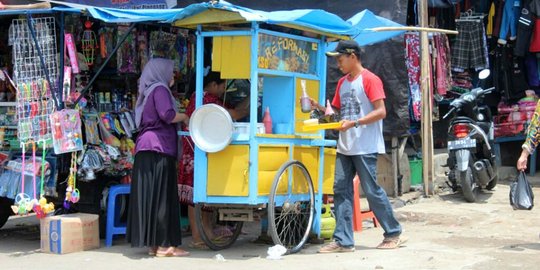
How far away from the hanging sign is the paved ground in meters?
1.60

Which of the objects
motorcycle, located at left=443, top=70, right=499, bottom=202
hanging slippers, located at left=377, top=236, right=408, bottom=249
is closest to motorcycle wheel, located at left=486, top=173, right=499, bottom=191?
motorcycle, located at left=443, top=70, right=499, bottom=202

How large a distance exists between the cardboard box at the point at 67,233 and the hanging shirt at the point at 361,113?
2.36 meters

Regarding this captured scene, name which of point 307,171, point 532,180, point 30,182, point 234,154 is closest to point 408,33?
point 532,180

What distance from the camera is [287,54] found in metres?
6.76

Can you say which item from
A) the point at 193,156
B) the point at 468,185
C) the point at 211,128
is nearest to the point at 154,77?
the point at 211,128

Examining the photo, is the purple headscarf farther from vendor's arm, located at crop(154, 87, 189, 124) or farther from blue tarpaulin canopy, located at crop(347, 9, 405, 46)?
blue tarpaulin canopy, located at crop(347, 9, 405, 46)

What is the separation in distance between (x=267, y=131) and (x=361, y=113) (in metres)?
0.80

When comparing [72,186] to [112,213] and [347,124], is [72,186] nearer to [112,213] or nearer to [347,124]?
[112,213]

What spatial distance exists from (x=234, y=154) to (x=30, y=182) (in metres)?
2.04

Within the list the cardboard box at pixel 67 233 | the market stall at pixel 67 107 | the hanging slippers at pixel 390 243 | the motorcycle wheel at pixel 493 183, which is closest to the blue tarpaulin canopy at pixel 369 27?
the market stall at pixel 67 107

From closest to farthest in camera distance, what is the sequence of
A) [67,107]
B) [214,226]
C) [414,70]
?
[67,107] < [214,226] < [414,70]

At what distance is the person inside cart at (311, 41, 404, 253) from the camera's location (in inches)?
258

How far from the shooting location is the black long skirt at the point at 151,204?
21.7 ft

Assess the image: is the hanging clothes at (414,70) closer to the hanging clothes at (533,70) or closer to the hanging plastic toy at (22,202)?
the hanging clothes at (533,70)
